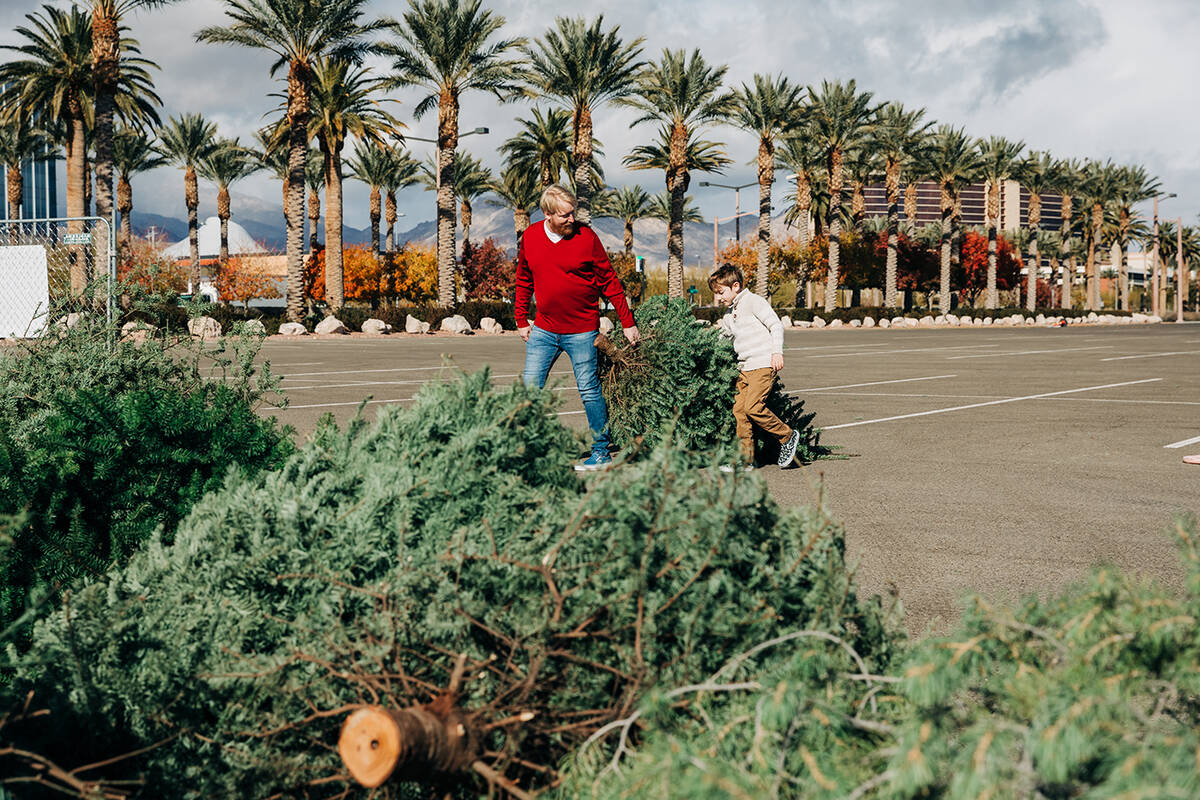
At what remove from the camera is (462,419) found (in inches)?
107

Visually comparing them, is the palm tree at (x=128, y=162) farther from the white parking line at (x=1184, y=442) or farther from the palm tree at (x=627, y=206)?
the white parking line at (x=1184, y=442)

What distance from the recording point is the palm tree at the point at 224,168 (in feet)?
199

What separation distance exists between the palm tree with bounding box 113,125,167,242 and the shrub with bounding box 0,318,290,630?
57402 millimetres

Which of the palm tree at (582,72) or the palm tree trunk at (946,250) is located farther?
the palm tree trunk at (946,250)

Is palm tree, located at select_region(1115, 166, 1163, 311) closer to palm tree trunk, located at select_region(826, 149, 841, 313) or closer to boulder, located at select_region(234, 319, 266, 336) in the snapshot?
palm tree trunk, located at select_region(826, 149, 841, 313)

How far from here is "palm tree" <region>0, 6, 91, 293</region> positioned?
3794 cm

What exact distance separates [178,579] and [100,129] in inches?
1393

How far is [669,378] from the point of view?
7.26 meters

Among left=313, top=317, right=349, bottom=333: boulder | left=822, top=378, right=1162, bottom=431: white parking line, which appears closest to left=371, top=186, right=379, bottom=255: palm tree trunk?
left=313, top=317, right=349, bottom=333: boulder

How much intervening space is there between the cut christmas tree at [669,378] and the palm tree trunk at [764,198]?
47.5 meters

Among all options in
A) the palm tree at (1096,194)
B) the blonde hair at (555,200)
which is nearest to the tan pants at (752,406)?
the blonde hair at (555,200)

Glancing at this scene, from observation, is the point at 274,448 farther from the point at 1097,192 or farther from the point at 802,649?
the point at 1097,192

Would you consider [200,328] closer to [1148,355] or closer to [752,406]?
[752,406]

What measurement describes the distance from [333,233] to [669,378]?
36.7 meters
